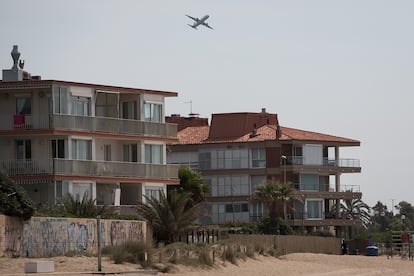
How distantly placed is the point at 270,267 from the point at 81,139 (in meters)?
15.4

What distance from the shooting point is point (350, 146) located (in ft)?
349

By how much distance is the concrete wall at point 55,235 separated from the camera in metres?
43.8

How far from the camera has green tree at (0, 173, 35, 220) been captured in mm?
43906

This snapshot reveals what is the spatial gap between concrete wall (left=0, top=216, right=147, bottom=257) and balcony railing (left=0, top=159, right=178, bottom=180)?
1185 centimetres

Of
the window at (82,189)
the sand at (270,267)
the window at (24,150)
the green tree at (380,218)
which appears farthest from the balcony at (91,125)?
the green tree at (380,218)

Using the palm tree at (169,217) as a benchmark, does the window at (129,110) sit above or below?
above

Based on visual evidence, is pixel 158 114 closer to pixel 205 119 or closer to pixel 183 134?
pixel 183 134

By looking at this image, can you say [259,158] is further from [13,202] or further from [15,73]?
[13,202]

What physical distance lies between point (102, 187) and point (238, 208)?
3401 centimetres

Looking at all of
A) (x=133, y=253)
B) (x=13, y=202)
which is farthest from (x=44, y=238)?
(x=133, y=253)

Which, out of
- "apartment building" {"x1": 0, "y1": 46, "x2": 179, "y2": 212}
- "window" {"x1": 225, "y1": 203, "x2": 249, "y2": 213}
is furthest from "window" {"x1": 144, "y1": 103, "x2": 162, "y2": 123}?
"window" {"x1": 225, "y1": 203, "x2": 249, "y2": 213}

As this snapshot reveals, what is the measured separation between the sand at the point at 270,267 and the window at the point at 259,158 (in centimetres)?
2835

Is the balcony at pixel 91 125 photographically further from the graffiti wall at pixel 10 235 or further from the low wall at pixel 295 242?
the graffiti wall at pixel 10 235

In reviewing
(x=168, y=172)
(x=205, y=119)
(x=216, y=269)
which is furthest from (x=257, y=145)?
(x=216, y=269)
